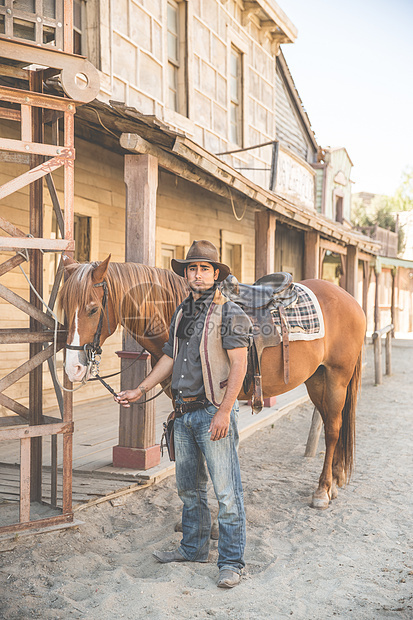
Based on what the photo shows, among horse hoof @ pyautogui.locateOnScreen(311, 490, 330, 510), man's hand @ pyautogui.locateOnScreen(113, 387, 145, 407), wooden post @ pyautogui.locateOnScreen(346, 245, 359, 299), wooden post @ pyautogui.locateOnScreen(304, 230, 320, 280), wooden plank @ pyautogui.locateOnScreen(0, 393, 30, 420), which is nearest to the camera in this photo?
man's hand @ pyautogui.locateOnScreen(113, 387, 145, 407)

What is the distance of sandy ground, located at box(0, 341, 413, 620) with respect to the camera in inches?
105

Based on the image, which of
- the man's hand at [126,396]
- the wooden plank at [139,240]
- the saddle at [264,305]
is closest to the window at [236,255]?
the wooden plank at [139,240]

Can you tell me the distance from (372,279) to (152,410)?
21.3 metres

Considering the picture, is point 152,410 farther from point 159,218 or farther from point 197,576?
point 159,218

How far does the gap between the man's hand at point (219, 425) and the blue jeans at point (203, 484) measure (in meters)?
0.10

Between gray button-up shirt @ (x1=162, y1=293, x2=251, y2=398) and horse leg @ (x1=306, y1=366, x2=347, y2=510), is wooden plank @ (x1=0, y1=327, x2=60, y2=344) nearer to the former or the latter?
gray button-up shirt @ (x1=162, y1=293, x2=251, y2=398)

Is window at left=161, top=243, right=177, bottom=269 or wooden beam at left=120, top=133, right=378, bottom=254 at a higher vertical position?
wooden beam at left=120, top=133, right=378, bottom=254

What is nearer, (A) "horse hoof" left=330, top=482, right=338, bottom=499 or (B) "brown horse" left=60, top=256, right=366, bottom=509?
(B) "brown horse" left=60, top=256, right=366, bottom=509

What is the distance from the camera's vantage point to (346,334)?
4.55 meters

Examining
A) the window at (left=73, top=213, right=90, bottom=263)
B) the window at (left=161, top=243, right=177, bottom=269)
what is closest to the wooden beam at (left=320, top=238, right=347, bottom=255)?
the window at (left=161, top=243, right=177, bottom=269)

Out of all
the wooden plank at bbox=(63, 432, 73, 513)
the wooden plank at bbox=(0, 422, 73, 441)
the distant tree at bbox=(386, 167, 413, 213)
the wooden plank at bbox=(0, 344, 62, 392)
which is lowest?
the wooden plank at bbox=(63, 432, 73, 513)

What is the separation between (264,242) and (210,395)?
5.36 meters

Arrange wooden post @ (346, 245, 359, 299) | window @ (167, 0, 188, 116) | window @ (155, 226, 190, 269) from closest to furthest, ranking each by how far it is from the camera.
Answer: window @ (155, 226, 190, 269) → window @ (167, 0, 188, 116) → wooden post @ (346, 245, 359, 299)

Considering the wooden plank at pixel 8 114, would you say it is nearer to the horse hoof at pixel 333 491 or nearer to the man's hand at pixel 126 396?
the man's hand at pixel 126 396
